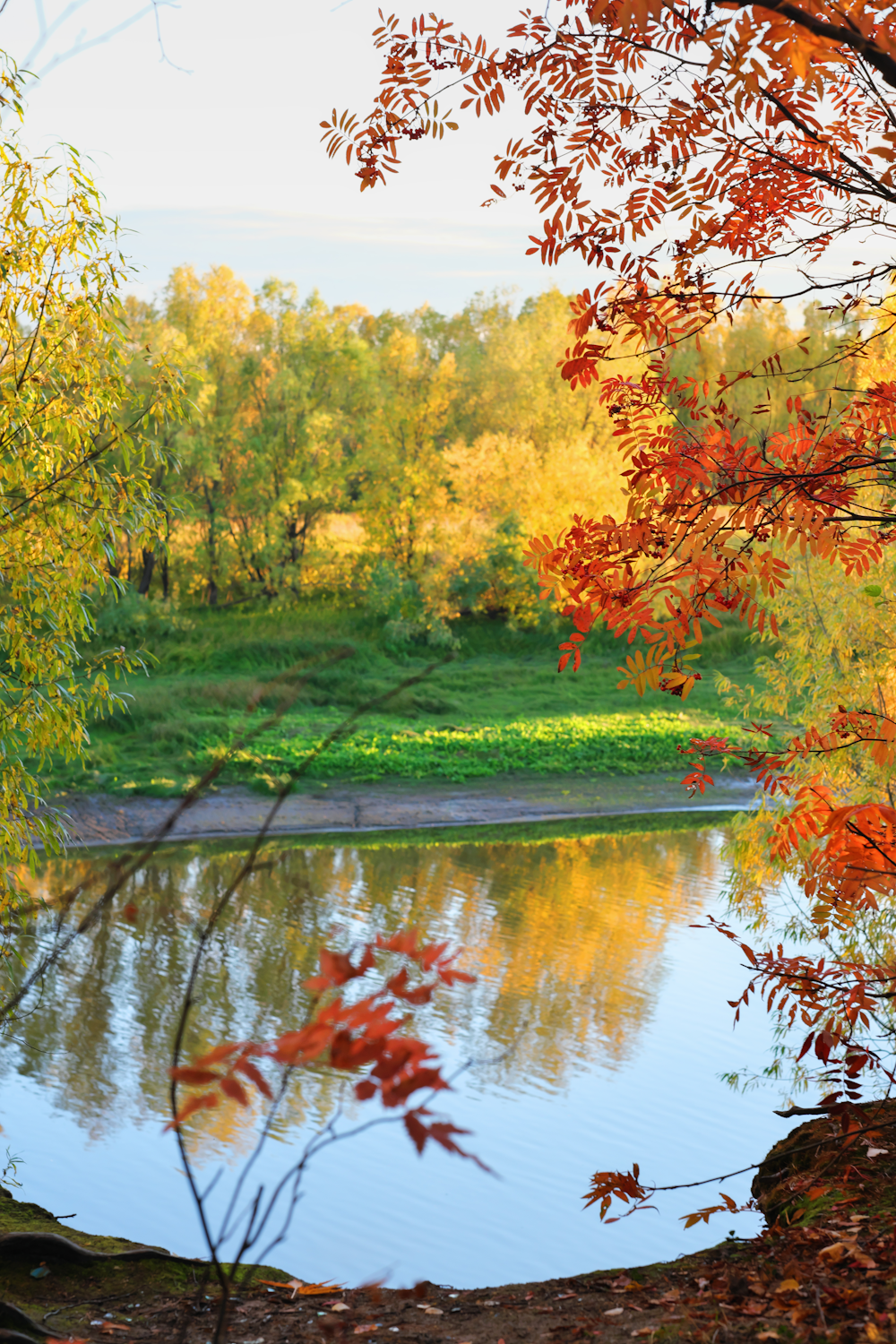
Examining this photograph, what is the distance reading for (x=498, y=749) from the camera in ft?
65.8

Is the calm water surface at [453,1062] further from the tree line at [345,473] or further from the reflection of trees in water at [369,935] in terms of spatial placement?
the tree line at [345,473]

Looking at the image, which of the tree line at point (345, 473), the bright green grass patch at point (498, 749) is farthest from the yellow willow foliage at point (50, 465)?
the tree line at point (345, 473)

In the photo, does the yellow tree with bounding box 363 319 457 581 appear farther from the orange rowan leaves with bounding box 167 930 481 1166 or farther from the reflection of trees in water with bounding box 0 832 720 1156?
the orange rowan leaves with bounding box 167 930 481 1166

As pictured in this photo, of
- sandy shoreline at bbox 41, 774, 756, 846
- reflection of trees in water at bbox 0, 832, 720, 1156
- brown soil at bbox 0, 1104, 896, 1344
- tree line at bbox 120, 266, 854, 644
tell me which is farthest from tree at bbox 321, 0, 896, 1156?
tree line at bbox 120, 266, 854, 644

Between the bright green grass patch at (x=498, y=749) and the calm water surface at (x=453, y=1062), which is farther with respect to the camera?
the bright green grass patch at (x=498, y=749)

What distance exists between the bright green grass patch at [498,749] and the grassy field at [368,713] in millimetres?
34

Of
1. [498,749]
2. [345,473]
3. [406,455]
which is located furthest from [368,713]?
[406,455]

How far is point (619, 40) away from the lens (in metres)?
3.30

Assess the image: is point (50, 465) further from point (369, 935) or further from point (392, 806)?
point (392, 806)

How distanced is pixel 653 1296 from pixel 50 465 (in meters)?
4.30

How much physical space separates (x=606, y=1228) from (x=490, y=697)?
16.5m

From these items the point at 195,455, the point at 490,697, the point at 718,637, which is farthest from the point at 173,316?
the point at 718,637

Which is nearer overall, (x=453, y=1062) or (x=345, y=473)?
(x=453, y=1062)

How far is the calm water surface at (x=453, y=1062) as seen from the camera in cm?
666
